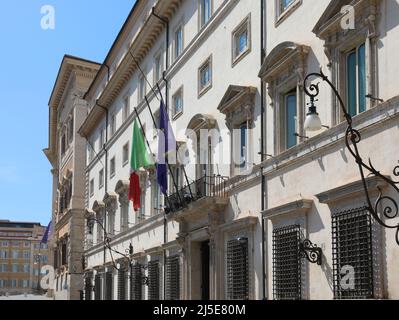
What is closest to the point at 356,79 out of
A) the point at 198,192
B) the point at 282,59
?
the point at 282,59

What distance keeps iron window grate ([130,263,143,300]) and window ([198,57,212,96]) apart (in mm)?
8559

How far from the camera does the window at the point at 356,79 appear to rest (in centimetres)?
1306

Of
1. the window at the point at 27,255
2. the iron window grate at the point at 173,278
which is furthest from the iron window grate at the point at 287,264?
the window at the point at 27,255

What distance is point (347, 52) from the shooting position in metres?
13.7

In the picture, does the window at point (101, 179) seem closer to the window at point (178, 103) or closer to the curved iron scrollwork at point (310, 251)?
the window at point (178, 103)

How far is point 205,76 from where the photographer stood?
2195 centimetres

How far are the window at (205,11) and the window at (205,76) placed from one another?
1.35m

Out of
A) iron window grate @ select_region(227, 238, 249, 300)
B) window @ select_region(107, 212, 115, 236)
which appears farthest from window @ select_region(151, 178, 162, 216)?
iron window grate @ select_region(227, 238, 249, 300)

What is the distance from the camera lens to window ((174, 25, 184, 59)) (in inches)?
979

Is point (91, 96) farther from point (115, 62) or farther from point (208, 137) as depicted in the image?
point (208, 137)

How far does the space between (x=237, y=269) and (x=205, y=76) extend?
6593mm

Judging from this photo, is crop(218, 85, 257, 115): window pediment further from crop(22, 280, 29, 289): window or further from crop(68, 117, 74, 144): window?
crop(22, 280, 29, 289): window

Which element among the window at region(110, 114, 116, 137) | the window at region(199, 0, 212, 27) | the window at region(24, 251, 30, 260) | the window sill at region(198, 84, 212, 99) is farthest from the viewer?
the window at region(24, 251, 30, 260)
